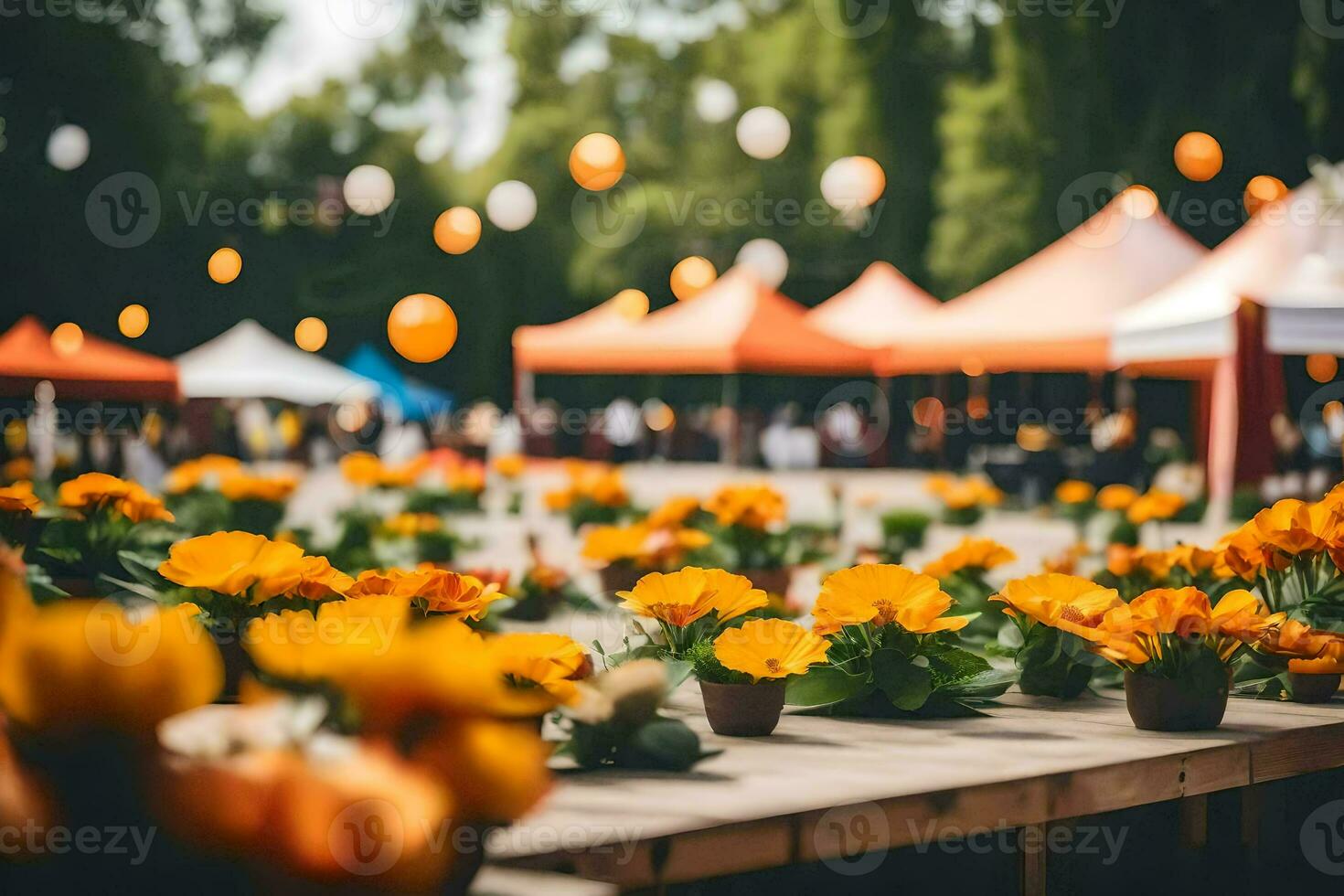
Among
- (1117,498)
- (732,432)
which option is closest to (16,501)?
(1117,498)

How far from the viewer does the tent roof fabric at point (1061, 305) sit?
14039 millimetres

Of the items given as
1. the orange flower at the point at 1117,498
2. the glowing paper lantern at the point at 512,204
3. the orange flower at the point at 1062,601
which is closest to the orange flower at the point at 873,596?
the orange flower at the point at 1062,601

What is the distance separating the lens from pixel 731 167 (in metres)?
32.3

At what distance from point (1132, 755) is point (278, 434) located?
31.4 meters

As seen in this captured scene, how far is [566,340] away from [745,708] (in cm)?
1505

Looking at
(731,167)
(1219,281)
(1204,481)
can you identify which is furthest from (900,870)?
(731,167)

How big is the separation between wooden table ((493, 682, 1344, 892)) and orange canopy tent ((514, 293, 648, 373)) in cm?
1445

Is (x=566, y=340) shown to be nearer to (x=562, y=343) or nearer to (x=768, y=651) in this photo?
(x=562, y=343)

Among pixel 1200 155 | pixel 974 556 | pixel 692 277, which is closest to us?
pixel 974 556

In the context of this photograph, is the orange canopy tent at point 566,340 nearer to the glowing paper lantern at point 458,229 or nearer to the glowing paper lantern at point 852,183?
the glowing paper lantern at point 458,229

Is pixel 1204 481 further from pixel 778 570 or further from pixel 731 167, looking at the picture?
pixel 731 167

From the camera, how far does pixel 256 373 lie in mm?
20906

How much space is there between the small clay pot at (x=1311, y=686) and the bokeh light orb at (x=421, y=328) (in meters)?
8.99

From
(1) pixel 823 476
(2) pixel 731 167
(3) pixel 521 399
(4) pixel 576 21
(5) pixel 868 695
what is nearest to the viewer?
(5) pixel 868 695
